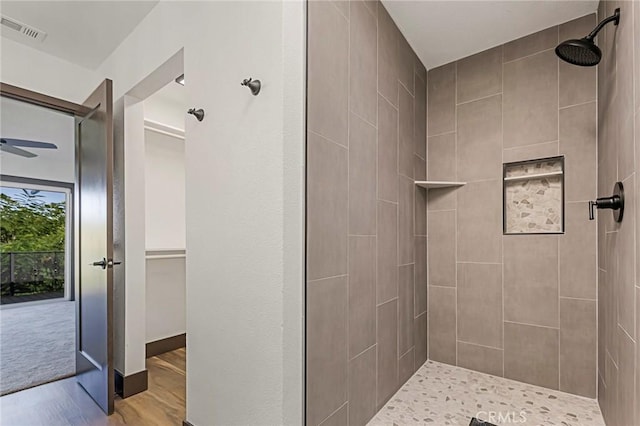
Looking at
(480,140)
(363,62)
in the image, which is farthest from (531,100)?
(363,62)

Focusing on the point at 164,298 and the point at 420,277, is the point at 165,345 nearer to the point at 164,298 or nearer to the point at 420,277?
the point at 164,298

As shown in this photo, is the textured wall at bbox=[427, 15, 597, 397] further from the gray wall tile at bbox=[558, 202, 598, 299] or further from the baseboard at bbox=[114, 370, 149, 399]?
the baseboard at bbox=[114, 370, 149, 399]

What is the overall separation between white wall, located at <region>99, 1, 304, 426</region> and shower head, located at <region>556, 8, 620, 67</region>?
1.16m

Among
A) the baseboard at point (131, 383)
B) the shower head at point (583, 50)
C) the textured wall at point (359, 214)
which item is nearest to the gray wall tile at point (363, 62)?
the textured wall at point (359, 214)

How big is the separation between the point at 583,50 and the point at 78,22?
284 cm

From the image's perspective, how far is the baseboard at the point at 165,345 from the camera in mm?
2902

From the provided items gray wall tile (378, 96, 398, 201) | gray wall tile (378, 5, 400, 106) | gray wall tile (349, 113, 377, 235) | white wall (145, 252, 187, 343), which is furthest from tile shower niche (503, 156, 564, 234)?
white wall (145, 252, 187, 343)

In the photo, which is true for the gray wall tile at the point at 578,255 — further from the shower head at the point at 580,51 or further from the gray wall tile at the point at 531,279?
the shower head at the point at 580,51

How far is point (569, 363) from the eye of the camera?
196cm

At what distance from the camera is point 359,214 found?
5.46ft

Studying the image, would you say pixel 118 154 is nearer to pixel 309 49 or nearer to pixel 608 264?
pixel 309 49

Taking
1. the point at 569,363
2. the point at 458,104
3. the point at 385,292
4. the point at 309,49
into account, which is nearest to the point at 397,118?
the point at 458,104

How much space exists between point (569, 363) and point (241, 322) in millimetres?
1930

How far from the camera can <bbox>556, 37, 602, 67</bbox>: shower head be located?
1.42m
